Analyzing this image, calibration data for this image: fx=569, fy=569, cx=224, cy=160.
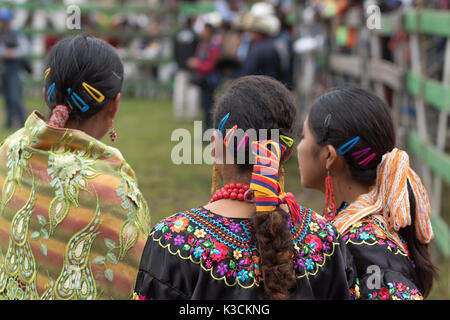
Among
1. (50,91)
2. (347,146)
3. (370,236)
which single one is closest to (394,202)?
(370,236)

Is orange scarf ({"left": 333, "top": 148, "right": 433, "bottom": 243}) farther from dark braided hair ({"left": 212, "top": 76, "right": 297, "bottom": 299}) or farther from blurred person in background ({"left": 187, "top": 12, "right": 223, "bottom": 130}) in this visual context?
blurred person in background ({"left": 187, "top": 12, "right": 223, "bottom": 130})

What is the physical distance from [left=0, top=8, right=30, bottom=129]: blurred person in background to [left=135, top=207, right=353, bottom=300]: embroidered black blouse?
29.3ft

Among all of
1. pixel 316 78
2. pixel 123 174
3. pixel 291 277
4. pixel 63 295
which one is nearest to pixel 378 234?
pixel 291 277

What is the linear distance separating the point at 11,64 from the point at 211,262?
9202 millimetres

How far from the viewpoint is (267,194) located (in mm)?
1556

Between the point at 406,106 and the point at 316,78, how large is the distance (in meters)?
5.53

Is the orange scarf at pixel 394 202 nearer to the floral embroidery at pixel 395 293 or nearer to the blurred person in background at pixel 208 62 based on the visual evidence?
the floral embroidery at pixel 395 293

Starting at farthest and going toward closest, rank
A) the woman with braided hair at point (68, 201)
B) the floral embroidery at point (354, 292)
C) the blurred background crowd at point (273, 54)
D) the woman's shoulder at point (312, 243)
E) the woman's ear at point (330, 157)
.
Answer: the blurred background crowd at point (273, 54) → the woman's ear at point (330, 157) → the woman with braided hair at point (68, 201) → the floral embroidery at point (354, 292) → the woman's shoulder at point (312, 243)

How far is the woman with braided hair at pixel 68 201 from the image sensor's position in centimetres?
202

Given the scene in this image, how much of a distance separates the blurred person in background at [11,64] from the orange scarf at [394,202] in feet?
28.8

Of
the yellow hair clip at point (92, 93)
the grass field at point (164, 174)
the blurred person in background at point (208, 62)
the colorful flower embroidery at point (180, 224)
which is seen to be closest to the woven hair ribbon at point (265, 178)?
the colorful flower embroidery at point (180, 224)

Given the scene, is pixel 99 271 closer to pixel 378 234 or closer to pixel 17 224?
pixel 17 224

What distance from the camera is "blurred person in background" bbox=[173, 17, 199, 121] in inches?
421

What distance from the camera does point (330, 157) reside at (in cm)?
216
